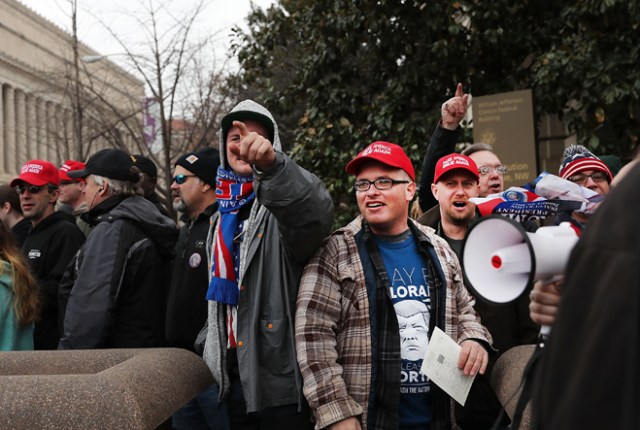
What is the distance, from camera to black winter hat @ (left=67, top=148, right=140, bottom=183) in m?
4.65

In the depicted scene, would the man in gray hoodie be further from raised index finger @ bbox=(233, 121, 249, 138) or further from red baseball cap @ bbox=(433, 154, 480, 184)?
red baseball cap @ bbox=(433, 154, 480, 184)

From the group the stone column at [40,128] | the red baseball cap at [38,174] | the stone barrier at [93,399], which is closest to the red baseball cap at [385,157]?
the stone barrier at [93,399]

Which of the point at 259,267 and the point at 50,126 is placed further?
the point at 50,126

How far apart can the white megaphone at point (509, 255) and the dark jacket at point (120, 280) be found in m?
→ 2.84

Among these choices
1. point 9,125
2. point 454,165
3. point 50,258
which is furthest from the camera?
point 9,125

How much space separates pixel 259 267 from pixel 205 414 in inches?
41.3

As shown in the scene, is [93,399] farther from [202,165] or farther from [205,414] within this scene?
[202,165]

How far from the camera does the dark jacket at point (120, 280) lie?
13.1 feet

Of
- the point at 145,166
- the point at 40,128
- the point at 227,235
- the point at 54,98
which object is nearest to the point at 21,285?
the point at 227,235

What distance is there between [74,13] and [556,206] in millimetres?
14512

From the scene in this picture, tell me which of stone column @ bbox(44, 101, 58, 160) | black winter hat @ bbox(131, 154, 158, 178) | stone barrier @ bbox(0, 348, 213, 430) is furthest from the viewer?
stone column @ bbox(44, 101, 58, 160)

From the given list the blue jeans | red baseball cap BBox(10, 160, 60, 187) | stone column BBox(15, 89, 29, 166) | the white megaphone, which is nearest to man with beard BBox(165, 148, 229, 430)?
the blue jeans

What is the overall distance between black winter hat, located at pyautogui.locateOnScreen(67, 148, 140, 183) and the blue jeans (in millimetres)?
1634

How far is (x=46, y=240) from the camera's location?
539 cm
